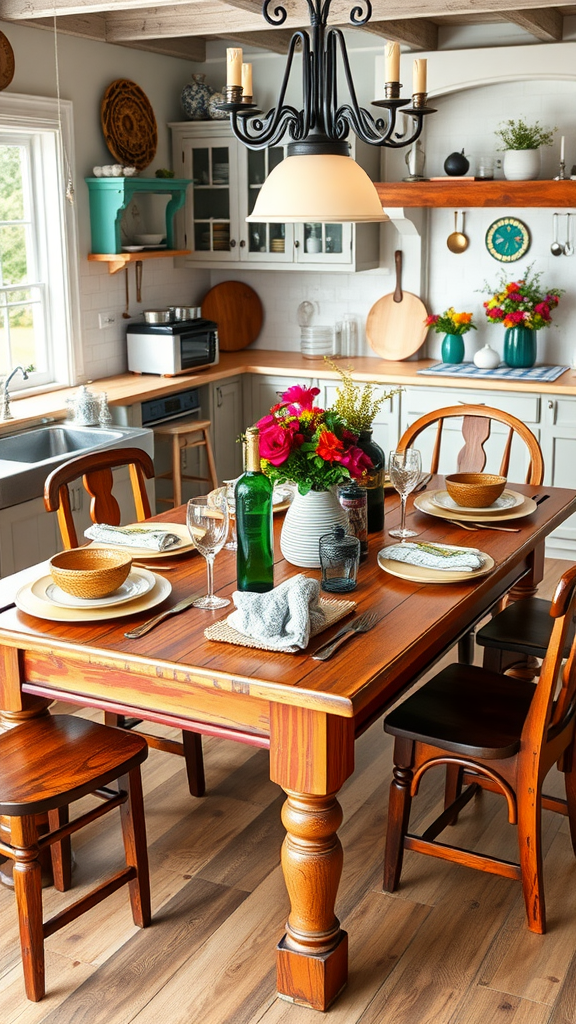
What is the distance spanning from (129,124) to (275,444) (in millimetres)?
3799

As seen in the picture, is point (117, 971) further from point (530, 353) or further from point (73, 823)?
point (530, 353)

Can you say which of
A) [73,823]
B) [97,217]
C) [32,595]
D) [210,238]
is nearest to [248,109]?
[32,595]

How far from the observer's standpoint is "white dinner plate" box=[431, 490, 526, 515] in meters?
3.12

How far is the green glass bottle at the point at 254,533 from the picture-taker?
8.03ft

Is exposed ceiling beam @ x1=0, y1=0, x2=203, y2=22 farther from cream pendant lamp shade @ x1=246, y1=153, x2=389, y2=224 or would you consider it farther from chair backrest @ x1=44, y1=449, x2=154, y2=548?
cream pendant lamp shade @ x1=246, y1=153, x2=389, y2=224

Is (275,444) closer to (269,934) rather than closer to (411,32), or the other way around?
(269,934)

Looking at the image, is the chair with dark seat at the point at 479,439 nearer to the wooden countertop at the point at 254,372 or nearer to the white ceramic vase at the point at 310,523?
the white ceramic vase at the point at 310,523

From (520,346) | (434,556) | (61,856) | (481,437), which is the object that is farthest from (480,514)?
(520,346)

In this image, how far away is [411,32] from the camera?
521cm

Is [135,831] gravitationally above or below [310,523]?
below

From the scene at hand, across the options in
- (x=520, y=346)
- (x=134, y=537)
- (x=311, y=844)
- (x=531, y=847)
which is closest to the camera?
(x=311, y=844)

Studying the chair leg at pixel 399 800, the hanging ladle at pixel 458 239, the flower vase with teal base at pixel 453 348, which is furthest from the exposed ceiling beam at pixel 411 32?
the chair leg at pixel 399 800

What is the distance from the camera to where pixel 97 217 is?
5445mm

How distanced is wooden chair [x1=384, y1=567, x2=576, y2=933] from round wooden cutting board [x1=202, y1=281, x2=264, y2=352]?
417 cm
